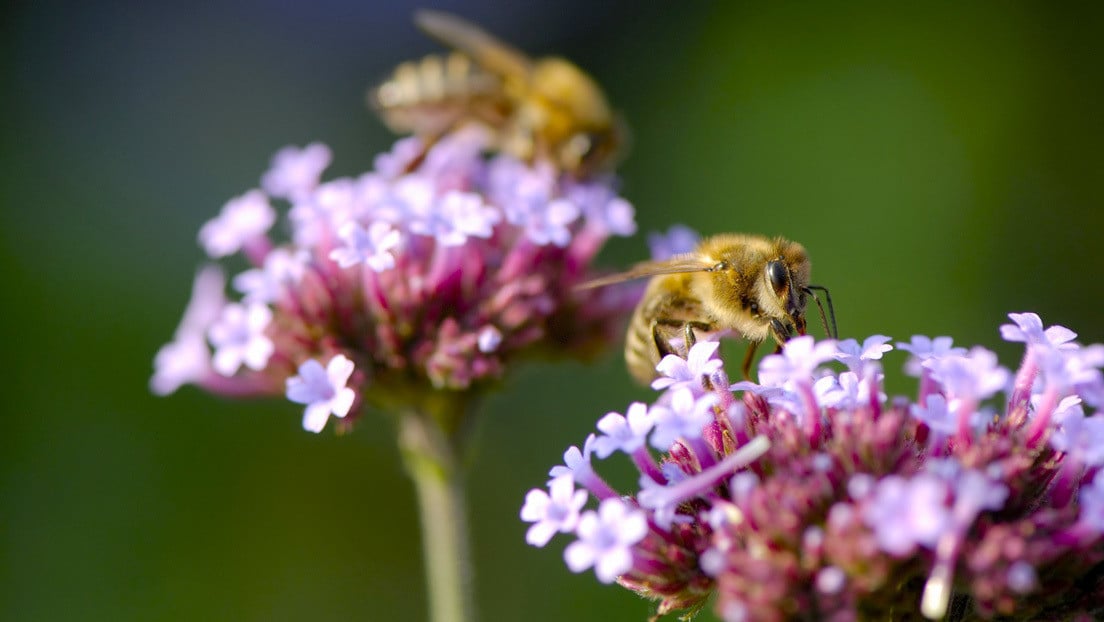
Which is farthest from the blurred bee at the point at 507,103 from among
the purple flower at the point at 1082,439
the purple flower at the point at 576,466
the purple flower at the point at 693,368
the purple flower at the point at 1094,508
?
the purple flower at the point at 1094,508

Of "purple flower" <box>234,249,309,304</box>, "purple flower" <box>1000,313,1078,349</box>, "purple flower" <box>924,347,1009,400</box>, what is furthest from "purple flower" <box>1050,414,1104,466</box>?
"purple flower" <box>234,249,309,304</box>

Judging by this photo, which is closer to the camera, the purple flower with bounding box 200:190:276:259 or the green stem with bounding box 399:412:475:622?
the green stem with bounding box 399:412:475:622

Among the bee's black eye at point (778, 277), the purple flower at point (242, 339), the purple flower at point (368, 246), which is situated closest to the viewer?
the bee's black eye at point (778, 277)

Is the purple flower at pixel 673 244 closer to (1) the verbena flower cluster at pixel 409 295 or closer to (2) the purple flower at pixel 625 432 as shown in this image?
(1) the verbena flower cluster at pixel 409 295

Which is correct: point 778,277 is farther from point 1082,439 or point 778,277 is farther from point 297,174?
point 297,174

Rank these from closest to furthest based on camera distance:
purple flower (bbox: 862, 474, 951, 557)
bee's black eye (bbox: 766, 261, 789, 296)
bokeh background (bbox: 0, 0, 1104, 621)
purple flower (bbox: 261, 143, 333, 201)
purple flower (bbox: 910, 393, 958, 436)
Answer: purple flower (bbox: 862, 474, 951, 557) < purple flower (bbox: 910, 393, 958, 436) < bee's black eye (bbox: 766, 261, 789, 296) < purple flower (bbox: 261, 143, 333, 201) < bokeh background (bbox: 0, 0, 1104, 621)

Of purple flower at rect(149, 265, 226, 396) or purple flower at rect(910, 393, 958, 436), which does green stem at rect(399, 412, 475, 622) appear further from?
purple flower at rect(910, 393, 958, 436)

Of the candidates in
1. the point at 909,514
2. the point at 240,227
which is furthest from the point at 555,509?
the point at 240,227
